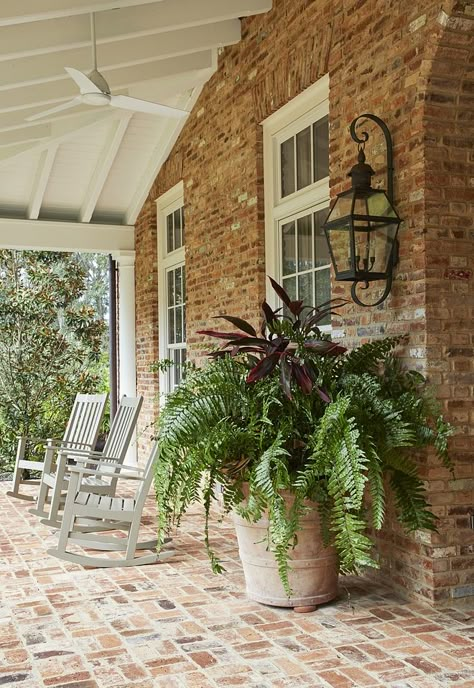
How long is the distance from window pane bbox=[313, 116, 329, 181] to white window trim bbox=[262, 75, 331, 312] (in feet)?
0.16

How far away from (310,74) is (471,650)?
3.40m

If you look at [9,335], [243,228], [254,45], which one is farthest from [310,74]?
[9,335]

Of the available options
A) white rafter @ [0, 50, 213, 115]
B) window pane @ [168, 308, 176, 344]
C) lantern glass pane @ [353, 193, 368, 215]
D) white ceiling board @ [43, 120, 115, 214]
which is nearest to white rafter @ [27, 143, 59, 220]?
white ceiling board @ [43, 120, 115, 214]

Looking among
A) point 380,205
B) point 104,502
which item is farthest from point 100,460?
point 380,205

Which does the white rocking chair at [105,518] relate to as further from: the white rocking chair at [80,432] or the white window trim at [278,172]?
the white window trim at [278,172]

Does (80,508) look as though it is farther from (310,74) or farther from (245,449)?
(310,74)

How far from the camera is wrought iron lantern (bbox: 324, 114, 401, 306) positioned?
3828mm

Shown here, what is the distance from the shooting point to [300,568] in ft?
11.7

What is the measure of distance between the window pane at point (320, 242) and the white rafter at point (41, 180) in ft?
10.2

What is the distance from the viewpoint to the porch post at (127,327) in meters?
8.78

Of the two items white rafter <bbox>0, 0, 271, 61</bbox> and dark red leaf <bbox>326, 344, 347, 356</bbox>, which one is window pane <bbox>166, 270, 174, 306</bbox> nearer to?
white rafter <bbox>0, 0, 271, 61</bbox>

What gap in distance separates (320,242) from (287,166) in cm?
80

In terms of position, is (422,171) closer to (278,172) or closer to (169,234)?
(278,172)

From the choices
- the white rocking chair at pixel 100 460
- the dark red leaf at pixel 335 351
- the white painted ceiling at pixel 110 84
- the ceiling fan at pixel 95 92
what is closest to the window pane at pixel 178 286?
the white painted ceiling at pixel 110 84
